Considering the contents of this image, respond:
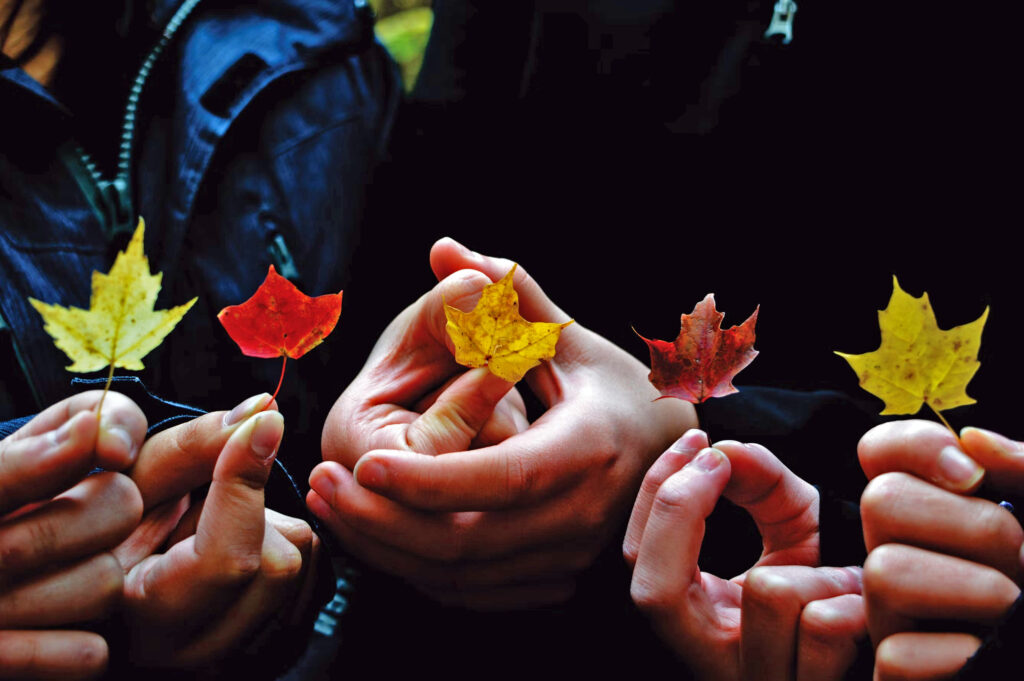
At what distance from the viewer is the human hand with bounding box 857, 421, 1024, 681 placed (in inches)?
20.3

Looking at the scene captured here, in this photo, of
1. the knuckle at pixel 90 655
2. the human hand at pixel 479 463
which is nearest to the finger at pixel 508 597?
the human hand at pixel 479 463

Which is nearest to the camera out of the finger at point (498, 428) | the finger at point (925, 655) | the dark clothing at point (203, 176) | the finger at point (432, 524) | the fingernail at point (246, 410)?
the finger at point (925, 655)

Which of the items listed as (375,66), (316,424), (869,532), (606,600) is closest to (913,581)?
(869,532)

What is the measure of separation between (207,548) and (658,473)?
0.49m

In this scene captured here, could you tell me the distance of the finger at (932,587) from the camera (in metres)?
0.51

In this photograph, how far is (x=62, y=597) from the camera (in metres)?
0.57

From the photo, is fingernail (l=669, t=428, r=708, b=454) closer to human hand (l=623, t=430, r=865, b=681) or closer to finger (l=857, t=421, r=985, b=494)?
human hand (l=623, t=430, r=865, b=681)

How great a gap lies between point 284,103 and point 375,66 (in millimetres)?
214

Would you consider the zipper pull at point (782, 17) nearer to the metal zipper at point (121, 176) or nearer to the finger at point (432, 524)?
the finger at point (432, 524)

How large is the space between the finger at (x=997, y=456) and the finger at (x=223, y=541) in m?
0.65

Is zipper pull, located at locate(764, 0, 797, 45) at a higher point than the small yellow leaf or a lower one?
higher

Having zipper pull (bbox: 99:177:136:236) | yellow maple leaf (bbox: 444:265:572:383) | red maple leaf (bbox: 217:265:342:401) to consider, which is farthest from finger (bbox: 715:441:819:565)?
zipper pull (bbox: 99:177:136:236)

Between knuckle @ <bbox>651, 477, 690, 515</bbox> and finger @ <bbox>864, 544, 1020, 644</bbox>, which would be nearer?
finger @ <bbox>864, 544, 1020, 644</bbox>

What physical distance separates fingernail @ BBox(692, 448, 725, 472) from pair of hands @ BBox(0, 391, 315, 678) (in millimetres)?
441
